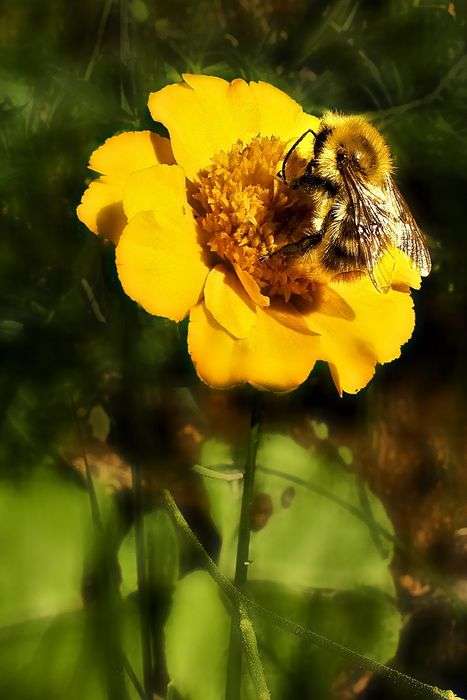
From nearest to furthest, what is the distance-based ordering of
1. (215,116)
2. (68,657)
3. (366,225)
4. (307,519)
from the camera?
(366,225) → (215,116) → (68,657) → (307,519)

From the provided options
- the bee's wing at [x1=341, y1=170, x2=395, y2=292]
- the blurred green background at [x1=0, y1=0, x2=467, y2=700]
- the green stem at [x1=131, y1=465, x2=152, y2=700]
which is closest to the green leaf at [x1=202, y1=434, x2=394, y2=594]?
the blurred green background at [x1=0, y1=0, x2=467, y2=700]

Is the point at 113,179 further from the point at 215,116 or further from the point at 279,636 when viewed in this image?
the point at 279,636

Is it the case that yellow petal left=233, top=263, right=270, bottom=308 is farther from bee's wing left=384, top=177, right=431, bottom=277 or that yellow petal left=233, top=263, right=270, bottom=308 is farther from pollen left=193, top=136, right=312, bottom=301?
bee's wing left=384, top=177, right=431, bottom=277

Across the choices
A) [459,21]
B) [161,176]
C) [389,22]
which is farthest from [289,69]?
[161,176]

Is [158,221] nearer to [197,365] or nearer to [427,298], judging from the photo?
[197,365]

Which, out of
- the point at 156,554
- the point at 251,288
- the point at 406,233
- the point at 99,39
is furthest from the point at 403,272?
the point at 99,39

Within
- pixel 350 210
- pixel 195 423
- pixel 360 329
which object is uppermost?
pixel 350 210
